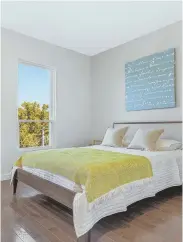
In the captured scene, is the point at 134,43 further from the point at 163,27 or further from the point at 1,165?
the point at 1,165

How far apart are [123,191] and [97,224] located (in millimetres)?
419

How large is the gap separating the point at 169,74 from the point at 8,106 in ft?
9.80

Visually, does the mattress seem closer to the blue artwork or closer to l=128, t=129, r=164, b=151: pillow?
l=128, t=129, r=164, b=151: pillow

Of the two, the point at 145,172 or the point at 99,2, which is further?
the point at 99,2

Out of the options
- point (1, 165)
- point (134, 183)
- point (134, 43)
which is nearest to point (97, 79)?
point (134, 43)

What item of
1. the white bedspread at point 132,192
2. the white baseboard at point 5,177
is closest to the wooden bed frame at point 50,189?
the white bedspread at point 132,192

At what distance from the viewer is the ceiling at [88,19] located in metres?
3.06

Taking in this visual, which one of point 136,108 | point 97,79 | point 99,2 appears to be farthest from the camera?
point 97,79

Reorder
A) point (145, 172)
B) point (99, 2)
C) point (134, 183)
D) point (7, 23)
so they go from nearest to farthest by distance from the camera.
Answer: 1. point (134, 183)
2. point (145, 172)
3. point (99, 2)
4. point (7, 23)

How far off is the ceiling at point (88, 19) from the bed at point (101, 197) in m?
2.24

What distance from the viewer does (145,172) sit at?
2.40 metres

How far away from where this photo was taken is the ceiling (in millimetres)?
3064

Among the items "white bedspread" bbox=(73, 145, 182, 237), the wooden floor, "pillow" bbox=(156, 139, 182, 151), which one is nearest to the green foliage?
the wooden floor

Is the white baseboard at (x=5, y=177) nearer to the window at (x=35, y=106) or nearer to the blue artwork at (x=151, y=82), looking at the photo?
the window at (x=35, y=106)
